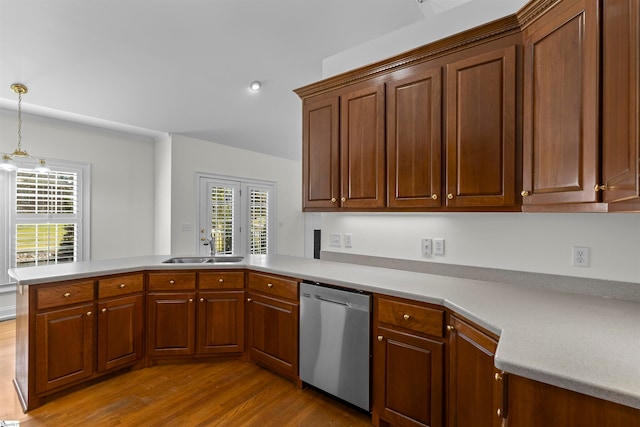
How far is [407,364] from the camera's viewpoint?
1.80 metres

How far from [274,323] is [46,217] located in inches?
142

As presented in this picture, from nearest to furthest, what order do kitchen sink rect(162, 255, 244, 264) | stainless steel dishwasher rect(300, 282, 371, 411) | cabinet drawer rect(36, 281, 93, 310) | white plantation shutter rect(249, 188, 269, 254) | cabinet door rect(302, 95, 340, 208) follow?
stainless steel dishwasher rect(300, 282, 371, 411), cabinet drawer rect(36, 281, 93, 310), cabinet door rect(302, 95, 340, 208), kitchen sink rect(162, 255, 244, 264), white plantation shutter rect(249, 188, 269, 254)

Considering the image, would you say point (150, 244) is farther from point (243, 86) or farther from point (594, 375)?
point (594, 375)

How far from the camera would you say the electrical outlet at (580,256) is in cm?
177

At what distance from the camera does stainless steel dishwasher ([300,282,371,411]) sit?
1.99 m

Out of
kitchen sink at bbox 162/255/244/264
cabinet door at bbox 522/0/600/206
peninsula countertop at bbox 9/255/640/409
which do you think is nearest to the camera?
peninsula countertop at bbox 9/255/640/409

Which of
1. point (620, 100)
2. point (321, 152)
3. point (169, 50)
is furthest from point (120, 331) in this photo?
point (620, 100)

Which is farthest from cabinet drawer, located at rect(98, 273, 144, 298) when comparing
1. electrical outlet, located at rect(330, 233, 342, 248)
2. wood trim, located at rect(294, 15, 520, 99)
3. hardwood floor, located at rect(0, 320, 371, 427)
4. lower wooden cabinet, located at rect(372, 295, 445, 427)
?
wood trim, located at rect(294, 15, 520, 99)

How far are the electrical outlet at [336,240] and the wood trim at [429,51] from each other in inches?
48.9

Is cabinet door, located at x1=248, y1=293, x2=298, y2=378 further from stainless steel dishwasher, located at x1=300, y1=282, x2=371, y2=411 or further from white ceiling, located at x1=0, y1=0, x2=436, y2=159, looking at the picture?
white ceiling, located at x1=0, y1=0, x2=436, y2=159

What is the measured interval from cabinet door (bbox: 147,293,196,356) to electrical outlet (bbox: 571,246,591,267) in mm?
2684

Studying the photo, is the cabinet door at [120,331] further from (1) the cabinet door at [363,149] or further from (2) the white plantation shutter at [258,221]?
(2) the white plantation shutter at [258,221]

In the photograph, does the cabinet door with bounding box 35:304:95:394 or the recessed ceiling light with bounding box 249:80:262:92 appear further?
the recessed ceiling light with bounding box 249:80:262:92

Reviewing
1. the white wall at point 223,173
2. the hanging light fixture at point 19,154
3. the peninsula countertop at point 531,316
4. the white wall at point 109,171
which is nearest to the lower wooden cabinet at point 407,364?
the peninsula countertop at point 531,316
